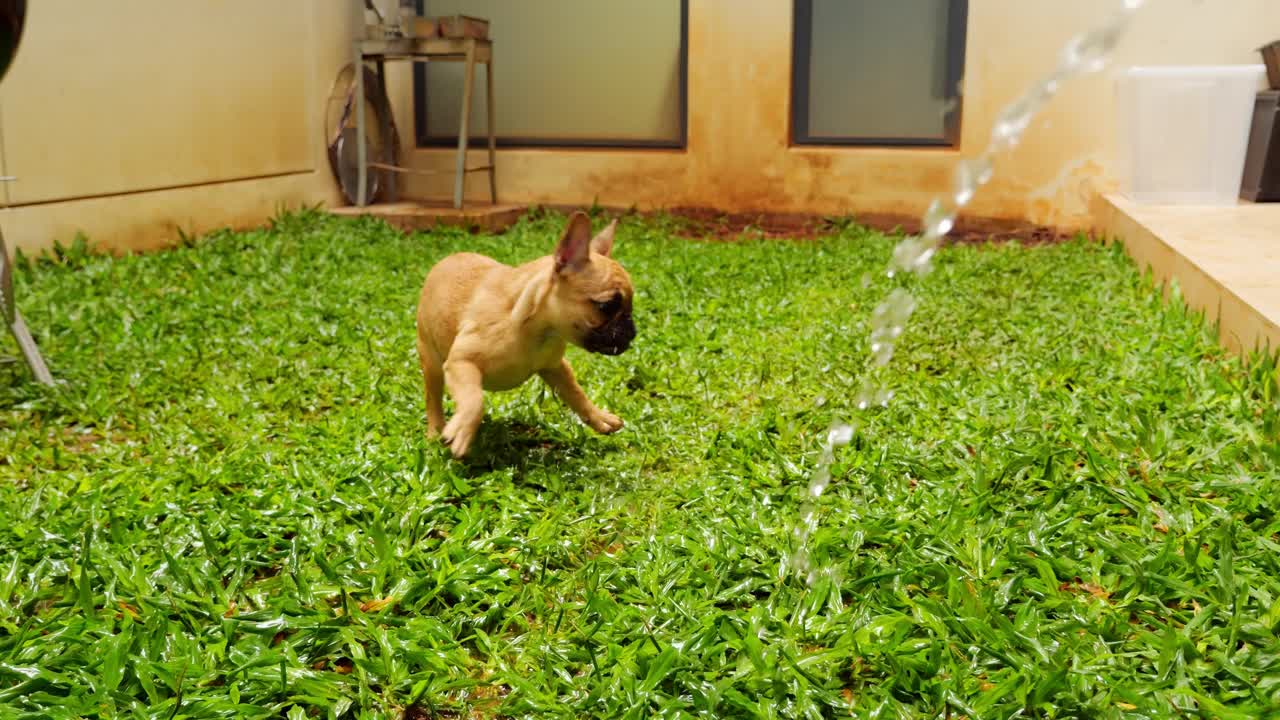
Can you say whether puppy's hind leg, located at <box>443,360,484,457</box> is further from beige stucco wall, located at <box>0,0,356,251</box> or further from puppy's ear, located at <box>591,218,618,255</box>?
beige stucco wall, located at <box>0,0,356,251</box>

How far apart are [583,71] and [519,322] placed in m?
7.86

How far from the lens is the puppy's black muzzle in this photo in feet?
11.1

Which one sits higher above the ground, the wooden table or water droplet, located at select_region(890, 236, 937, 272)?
the wooden table

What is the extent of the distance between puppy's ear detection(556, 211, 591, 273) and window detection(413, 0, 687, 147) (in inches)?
292

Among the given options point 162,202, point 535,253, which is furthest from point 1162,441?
point 162,202

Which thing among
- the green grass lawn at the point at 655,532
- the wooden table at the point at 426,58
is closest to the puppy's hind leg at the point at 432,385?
the green grass lawn at the point at 655,532

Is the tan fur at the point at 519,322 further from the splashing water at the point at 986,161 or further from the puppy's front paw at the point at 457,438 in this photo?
the splashing water at the point at 986,161

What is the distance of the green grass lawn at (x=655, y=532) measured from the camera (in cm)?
226

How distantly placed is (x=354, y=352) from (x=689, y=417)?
1.90 metres

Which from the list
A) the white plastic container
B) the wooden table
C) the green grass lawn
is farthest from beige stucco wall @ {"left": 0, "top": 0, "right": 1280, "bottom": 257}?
the green grass lawn

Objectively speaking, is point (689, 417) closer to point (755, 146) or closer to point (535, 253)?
point (535, 253)

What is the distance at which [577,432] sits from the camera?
157 inches

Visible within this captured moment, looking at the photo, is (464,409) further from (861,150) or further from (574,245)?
(861,150)

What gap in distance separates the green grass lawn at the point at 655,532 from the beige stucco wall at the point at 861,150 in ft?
14.0
